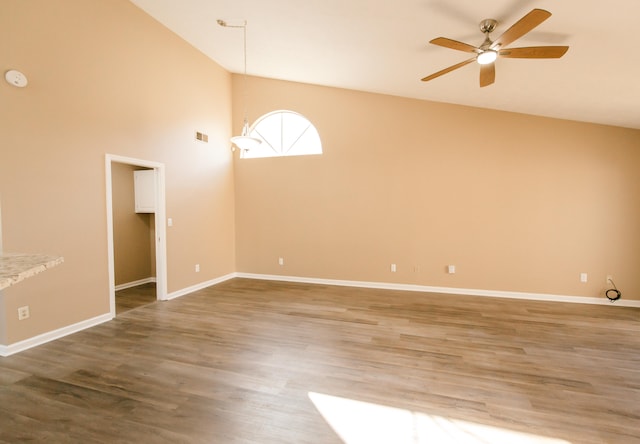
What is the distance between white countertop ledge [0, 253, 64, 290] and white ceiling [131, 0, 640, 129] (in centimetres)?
297

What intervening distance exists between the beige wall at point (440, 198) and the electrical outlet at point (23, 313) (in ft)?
11.3

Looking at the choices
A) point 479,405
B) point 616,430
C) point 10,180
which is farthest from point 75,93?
point 616,430

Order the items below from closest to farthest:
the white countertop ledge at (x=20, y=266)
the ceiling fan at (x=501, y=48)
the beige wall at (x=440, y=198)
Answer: the white countertop ledge at (x=20, y=266) < the ceiling fan at (x=501, y=48) < the beige wall at (x=440, y=198)

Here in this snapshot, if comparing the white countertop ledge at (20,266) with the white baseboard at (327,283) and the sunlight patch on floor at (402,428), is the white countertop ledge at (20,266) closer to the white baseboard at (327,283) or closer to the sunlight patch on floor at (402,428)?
the sunlight patch on floor at (402,428)

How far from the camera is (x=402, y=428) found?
75.5 inches

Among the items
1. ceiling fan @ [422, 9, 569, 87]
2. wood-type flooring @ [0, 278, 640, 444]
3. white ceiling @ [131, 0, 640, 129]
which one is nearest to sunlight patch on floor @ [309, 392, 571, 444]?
wood-type flooring @ [0, 278, 640, 444]

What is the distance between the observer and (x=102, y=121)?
365 cm

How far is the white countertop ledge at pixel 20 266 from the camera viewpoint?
1.22 metres

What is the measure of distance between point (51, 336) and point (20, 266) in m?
2.50

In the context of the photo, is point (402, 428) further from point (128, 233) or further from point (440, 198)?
point (128, 233)

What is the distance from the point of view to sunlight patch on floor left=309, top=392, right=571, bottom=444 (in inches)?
71.6

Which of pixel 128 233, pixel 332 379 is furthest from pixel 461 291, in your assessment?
pixel 128 233

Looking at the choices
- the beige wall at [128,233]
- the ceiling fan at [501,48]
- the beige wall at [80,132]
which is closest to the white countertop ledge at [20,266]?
the beige wall at [80,132]

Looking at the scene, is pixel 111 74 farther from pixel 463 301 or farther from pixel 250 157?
pixel 463 301
